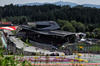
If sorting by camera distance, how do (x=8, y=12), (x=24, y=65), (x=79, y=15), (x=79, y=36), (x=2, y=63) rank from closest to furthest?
(x=2, y=63) → (x=24, y=65) → (x=79, y=36) → (x=79, y=15) → (x=8, y=12)

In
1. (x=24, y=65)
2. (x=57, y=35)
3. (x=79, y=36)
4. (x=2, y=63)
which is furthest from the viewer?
(x=79, y=36)

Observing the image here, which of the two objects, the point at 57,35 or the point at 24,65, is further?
the point at 57,35

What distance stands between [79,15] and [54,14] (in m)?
14.2

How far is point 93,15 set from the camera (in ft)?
316

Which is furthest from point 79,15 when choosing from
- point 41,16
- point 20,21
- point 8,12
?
point 8,12

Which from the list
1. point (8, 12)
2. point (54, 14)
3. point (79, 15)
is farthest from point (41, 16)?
point (8, 12)

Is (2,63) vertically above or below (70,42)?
above

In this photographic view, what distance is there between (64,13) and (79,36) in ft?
126

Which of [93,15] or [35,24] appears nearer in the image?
[35,24]

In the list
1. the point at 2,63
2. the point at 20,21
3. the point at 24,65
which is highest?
the point at 2,63

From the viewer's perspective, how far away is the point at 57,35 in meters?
49.5

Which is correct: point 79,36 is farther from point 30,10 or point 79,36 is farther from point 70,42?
point 30,10

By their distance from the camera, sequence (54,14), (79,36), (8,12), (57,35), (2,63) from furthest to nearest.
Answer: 1. (8,12)
2. (54,14)
3. (79,36)
4. (57,35)
5. (2,63)

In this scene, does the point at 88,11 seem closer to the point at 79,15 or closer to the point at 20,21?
the point at 79,15
